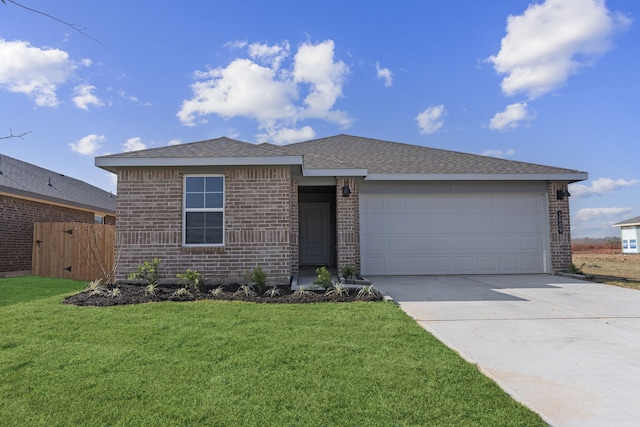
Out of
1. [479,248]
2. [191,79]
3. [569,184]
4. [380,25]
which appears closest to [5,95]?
[191,79]

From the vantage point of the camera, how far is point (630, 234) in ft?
101

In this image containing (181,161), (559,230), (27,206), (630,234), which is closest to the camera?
(181,161)

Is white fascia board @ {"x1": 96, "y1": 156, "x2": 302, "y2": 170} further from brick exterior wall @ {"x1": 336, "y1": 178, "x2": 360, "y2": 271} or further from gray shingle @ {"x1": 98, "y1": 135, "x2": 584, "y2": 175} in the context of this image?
brick exterior wall @ {"x1": 336, "y1": 178, "x2": 360, "y2": 271}

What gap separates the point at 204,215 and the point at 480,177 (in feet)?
25.2

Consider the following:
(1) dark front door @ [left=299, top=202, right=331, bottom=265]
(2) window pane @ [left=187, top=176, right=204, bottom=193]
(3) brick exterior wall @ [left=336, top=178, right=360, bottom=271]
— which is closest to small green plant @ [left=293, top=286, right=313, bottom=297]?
(3) brick exterior wall @ [left=336, top=178, right=360, bottom=271]

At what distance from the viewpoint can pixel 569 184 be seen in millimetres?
11484

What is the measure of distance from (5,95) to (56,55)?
60cm

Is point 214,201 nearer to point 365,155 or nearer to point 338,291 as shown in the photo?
point 338,291

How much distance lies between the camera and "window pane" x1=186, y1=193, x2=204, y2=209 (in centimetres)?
887

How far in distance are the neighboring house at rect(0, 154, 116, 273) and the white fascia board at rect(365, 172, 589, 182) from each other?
39.9 ft

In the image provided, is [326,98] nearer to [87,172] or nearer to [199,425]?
[87,172]

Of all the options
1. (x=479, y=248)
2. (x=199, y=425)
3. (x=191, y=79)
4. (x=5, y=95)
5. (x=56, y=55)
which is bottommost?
(x=199, y=425)

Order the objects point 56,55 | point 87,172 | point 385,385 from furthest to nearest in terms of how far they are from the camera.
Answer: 1. point 87,172
2. point 385,385
3. point 56,55

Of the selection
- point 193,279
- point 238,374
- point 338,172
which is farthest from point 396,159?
point 238,374
